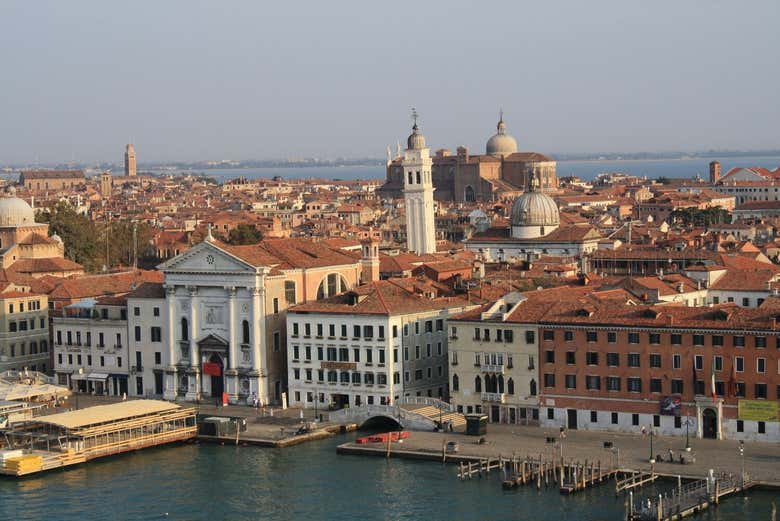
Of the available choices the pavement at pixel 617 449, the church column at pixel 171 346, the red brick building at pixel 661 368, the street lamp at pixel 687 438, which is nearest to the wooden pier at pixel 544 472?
the pavement at pixel 617 449

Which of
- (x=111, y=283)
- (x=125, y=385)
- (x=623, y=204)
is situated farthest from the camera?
(x=623, y=204)

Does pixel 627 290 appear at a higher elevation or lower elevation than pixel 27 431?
higher

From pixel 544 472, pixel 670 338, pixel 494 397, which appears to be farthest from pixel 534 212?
pixel 544 472

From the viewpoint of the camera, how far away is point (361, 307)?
45.5 m

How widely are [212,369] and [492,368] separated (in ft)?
32.1

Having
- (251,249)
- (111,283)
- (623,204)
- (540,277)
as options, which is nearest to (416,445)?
(251,249)

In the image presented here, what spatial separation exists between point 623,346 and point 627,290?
20.6ft

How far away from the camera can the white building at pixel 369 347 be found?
1777 inches

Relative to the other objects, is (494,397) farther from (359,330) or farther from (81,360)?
(81,360)

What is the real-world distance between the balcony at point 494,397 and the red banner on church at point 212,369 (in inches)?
362

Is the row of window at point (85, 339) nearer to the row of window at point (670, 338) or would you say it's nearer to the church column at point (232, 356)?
the church column at point (232, 356)

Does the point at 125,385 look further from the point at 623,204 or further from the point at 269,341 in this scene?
the point at 623,204

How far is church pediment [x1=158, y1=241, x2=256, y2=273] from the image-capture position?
47.8 meters

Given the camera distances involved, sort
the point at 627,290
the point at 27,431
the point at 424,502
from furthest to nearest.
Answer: the point at 627,290
the point at 27,431
the point at 424,502
